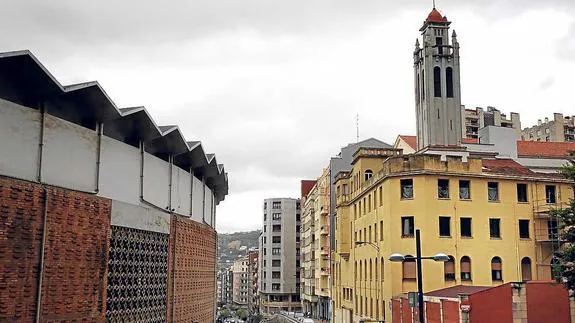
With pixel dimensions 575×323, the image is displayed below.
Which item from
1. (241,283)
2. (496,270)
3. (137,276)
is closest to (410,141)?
(496,270)

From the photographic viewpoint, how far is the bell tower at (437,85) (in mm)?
76562

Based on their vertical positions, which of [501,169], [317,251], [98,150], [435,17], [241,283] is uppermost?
[435,17]

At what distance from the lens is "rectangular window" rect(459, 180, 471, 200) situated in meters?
44.8

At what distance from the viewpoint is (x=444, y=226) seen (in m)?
44.2

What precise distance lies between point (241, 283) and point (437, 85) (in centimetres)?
11895

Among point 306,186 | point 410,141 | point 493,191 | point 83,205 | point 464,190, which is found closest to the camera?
point 83,205

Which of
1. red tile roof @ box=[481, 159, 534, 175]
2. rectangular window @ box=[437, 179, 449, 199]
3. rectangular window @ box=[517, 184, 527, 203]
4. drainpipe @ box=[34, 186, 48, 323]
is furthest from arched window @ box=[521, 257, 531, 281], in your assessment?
drainpipe @ box=[34, 186, 48, 323]

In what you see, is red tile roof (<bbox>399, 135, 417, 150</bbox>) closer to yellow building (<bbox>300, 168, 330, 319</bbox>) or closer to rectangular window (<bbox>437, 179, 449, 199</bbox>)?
yellow building (<bbox>300, 168, 330, 319</bbox>)

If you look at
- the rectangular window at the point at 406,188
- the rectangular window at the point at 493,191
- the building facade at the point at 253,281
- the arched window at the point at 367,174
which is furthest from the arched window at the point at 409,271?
the building facade at the point at 253,281

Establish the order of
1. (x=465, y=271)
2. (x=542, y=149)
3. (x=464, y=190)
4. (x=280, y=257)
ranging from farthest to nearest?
(x=280, y=257), (x=542, y=149), (x=464, y=190), (x=465, y=271)

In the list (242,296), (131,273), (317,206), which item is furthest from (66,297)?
(242,296)

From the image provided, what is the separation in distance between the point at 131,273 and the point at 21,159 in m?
7.06

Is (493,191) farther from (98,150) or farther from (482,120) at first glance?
(482,120)

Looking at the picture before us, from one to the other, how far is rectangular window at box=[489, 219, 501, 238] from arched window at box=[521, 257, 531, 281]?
262cm
